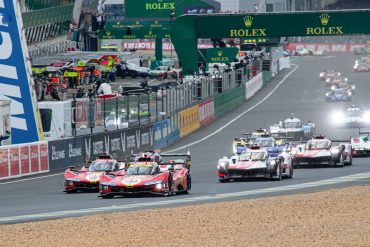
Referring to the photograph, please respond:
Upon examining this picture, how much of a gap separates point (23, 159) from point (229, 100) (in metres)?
38.7

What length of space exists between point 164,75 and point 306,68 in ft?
136

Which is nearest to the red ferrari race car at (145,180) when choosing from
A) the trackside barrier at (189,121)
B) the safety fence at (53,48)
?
the trackside barrier at (189,121)

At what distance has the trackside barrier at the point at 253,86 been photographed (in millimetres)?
90750

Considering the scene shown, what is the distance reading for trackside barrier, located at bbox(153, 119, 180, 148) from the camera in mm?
57125

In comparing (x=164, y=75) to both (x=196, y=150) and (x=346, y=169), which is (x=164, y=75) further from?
(x=346, y=169)

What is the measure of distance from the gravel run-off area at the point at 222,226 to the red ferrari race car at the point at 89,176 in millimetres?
6498

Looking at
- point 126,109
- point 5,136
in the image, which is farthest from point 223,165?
point 126,109

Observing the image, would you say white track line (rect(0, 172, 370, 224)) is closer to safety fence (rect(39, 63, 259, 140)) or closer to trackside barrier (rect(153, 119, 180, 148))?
safety fence (rect(39, 63, 259, 140))

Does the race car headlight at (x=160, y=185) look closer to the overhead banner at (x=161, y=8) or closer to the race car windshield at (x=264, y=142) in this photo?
the race car windshield at (x=264, y=142)

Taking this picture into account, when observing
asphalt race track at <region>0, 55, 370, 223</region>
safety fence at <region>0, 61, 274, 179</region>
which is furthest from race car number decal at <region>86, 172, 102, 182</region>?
safety fence at <region>0, 61, 274, 179</region>

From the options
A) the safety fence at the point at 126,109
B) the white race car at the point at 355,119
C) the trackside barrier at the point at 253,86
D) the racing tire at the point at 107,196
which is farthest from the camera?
the trackside barrier at the point at 253,86

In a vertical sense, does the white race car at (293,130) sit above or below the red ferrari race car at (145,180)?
below

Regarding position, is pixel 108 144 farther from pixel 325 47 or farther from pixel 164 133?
pixel 325 47

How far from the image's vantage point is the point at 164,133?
193 feet
